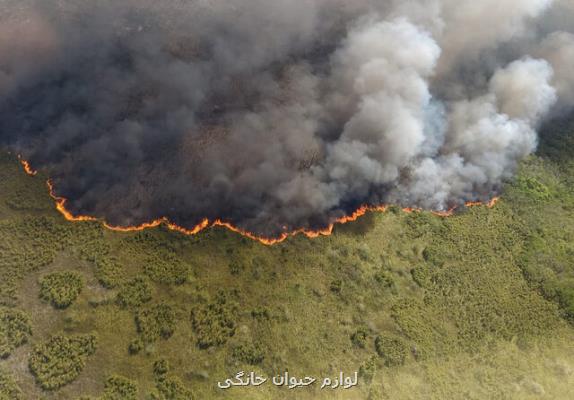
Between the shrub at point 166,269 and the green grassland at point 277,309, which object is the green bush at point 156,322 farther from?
the shrub at point 166,269

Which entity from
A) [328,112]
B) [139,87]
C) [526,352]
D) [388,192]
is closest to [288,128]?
[328,112]

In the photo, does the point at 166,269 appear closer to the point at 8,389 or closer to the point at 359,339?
the point at 8,389

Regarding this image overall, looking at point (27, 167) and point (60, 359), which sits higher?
point (27, 167)

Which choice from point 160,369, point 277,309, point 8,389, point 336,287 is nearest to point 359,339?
point 336,287

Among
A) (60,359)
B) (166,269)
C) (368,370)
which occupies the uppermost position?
(166,269)

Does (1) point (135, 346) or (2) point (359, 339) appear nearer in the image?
(1) point (135, 346)

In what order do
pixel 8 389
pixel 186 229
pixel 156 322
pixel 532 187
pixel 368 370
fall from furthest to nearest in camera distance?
pixel 532 187, pixel 186 229, pixel 368 370, pixel 156 322, pixel 8 389

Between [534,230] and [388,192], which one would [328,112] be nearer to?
[388,192]
